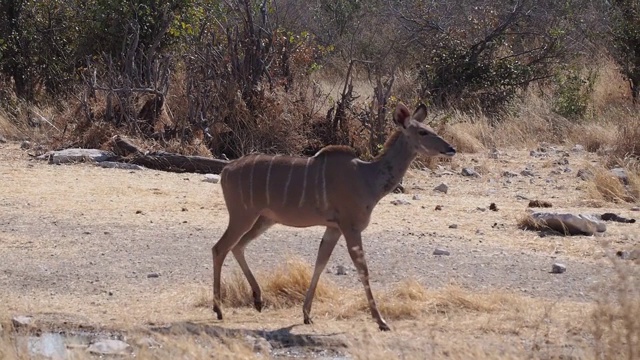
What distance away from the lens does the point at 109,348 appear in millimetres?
7637

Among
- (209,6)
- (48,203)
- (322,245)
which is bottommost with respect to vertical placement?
(48,203)

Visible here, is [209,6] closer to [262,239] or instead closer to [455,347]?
[262,239]

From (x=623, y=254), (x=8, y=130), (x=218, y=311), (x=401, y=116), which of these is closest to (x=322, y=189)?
(x=401, y=116)

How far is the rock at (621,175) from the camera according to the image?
47.2 feet

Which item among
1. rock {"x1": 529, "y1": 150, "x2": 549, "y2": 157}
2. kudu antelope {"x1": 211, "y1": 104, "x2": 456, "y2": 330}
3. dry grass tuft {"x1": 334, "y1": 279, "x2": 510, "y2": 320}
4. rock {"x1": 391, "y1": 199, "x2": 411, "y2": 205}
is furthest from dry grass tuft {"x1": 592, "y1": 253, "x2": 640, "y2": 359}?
rock {"x1": 529, "y1": 150, "x2": 549, "y2": 157}

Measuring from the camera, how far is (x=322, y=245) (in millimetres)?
8312

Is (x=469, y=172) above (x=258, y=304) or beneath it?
above

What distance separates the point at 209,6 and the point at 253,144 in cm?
524

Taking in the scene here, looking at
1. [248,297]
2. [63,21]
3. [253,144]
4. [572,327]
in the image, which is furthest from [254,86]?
[572,327]

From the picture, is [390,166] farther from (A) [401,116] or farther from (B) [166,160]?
(B) [166,160]

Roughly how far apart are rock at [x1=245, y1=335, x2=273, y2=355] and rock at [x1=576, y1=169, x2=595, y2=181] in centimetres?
843

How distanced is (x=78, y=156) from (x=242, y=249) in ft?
24.7

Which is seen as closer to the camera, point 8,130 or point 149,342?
point 149,342

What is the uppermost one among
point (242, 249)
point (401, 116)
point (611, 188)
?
point (401, 116)
